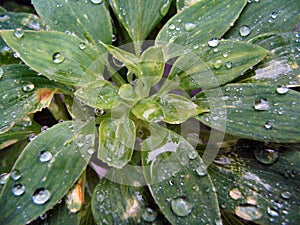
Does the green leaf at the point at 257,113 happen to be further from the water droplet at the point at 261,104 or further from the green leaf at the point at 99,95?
the green leaf at the point at 99,95

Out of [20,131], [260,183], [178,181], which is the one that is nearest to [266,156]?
[260,183]

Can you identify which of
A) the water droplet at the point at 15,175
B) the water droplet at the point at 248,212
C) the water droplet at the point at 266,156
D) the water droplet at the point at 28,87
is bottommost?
the water droplet at the point at 248,212

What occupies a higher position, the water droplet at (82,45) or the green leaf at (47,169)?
the water droplet at (82,45)

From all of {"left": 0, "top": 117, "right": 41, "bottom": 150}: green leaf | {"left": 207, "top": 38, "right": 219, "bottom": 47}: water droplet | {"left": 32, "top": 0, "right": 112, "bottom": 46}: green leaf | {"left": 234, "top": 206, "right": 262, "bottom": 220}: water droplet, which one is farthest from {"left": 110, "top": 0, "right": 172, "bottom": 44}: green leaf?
{"left": 234, "top": 206, "right": 262, "bottom": 220}: water droplet

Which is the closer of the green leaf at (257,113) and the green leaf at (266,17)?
the green leaf at (257,113)

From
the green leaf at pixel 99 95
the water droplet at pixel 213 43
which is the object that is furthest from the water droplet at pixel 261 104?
the green leaf at pixel 99 95

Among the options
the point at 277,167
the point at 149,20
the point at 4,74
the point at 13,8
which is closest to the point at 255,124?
the point at 277,167

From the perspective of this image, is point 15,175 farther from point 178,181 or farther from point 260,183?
point 260,183
